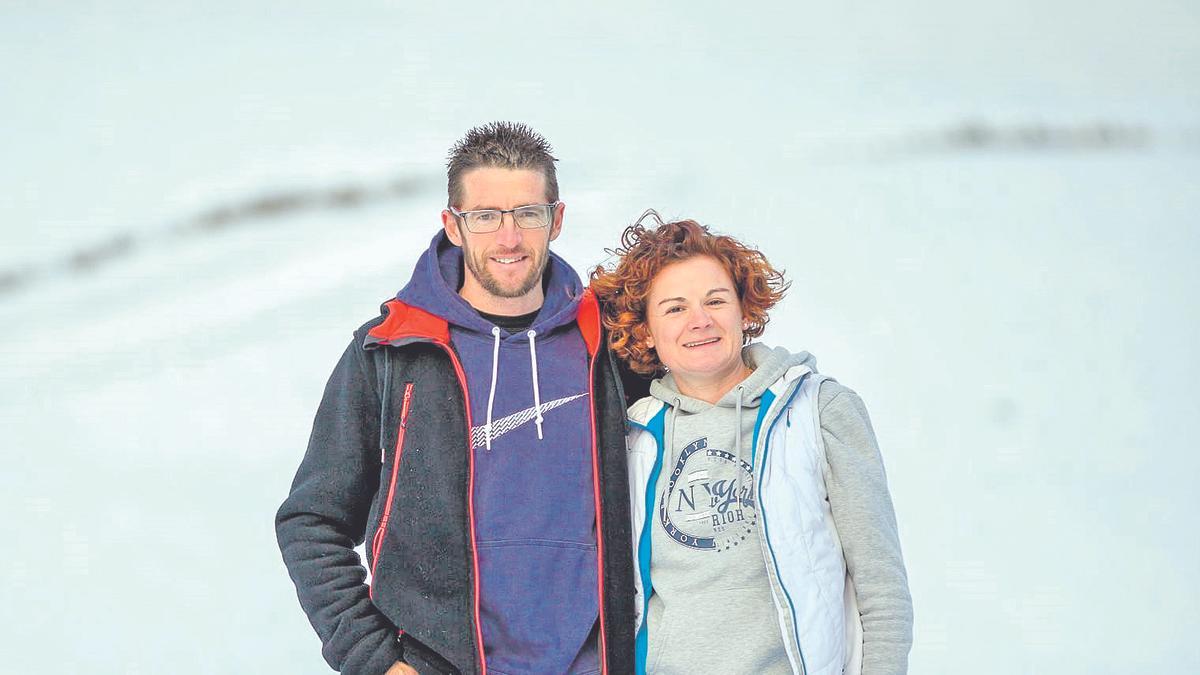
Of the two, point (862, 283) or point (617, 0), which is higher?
point (617, 0)

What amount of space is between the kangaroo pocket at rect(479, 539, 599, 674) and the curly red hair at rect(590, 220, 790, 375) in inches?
11.6

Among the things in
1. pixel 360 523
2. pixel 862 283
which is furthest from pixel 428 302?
pixel 862 283

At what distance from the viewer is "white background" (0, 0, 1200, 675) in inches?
122

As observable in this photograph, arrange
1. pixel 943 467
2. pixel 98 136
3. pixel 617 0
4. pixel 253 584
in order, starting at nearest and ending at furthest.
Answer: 1. pixel 253 584
2. pixel 943 467
3. pixel 98 136
4. pixel 617 0

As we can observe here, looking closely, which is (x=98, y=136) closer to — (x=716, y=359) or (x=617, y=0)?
(x=617, y=0)

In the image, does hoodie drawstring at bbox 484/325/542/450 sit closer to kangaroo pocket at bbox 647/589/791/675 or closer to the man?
the man

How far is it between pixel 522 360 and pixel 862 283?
2412 mm

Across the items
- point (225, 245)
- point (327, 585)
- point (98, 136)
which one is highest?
point (98, 136)

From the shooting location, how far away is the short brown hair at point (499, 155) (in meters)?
1.61

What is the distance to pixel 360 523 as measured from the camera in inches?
62.2

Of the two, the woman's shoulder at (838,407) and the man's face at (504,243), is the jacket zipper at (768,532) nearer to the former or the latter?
the woman's shoulder at (838,407)

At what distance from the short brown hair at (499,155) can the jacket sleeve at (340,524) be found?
0.28 meters

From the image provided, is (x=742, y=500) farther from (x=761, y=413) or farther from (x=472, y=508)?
(x=472, y=508)

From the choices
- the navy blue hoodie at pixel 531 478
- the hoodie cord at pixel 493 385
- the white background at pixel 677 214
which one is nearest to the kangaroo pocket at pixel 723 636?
the navy blue hoodie at pixel 531 478
